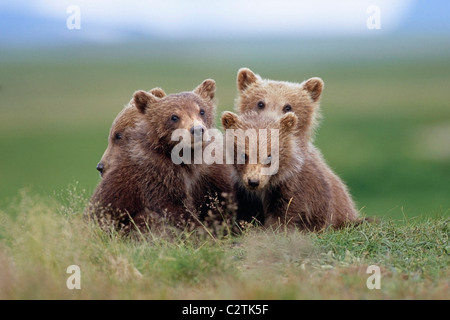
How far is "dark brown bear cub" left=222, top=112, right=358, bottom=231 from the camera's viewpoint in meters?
9.17

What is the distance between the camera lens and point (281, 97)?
11.4 meters

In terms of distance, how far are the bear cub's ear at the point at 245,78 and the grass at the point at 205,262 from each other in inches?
137

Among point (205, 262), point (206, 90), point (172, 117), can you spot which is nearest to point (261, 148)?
point (172, 117)

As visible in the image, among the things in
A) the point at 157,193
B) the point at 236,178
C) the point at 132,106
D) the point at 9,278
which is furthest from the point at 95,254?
the point at 132,106

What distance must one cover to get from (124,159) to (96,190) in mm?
578

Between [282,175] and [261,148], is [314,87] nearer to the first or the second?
[282,175]

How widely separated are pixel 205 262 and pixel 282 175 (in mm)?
2247

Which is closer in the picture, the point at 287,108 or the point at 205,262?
the point at 205,262

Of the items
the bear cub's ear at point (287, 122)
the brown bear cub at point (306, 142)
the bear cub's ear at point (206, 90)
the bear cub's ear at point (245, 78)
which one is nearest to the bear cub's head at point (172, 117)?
the bear cub's ear at point (206, 90)

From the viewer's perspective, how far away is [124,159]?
985 cm

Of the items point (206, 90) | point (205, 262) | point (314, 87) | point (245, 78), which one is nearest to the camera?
point (205, 262)

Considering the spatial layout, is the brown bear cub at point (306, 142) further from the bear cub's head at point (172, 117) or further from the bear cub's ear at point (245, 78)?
the bear cub's head at point (172, 117)

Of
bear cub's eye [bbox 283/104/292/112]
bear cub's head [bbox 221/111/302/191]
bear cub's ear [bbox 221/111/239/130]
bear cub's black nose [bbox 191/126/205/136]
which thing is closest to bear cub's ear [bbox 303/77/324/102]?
bear cub's eye [bbox 283/104/292/112]
